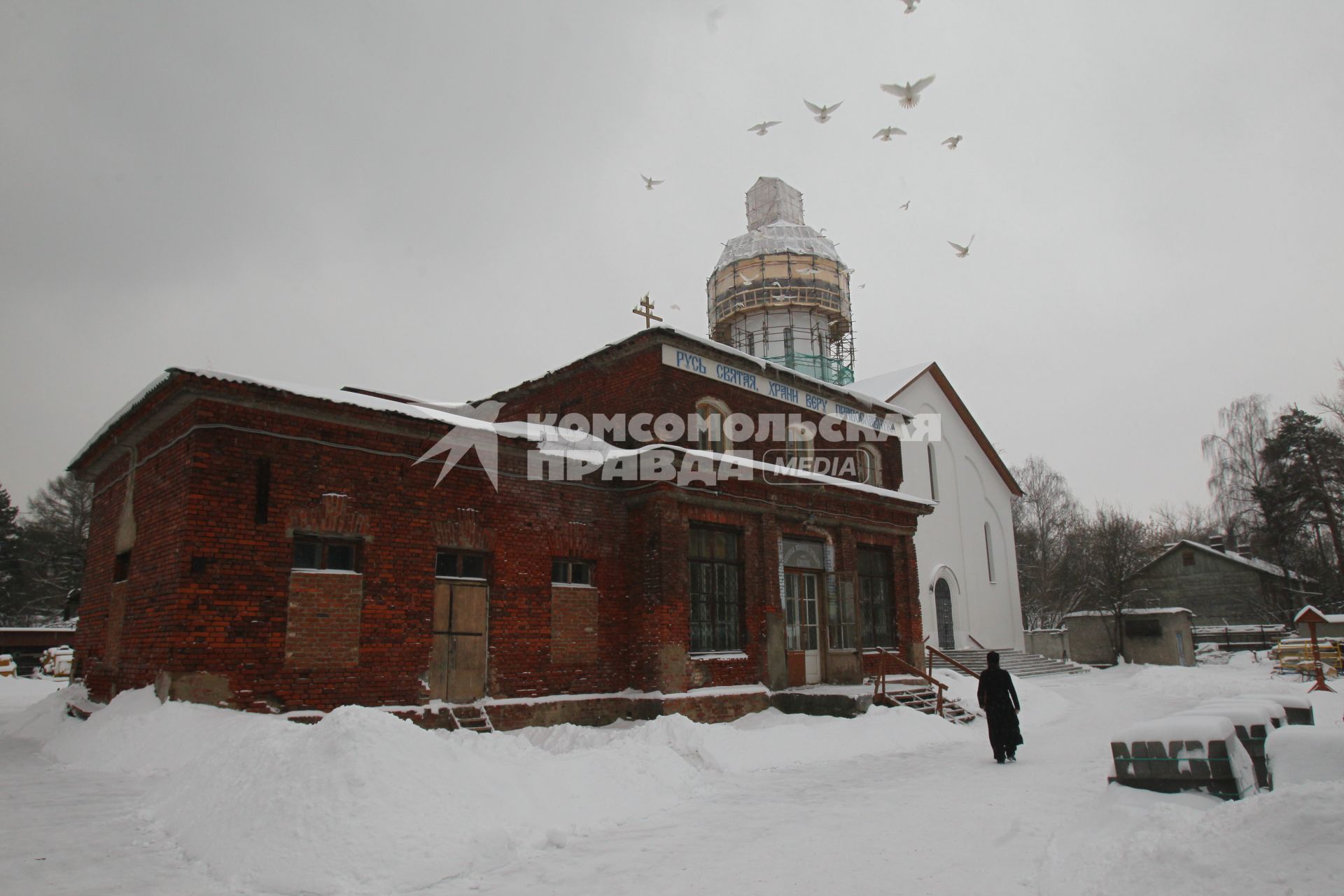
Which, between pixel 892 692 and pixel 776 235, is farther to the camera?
pixel 776 235

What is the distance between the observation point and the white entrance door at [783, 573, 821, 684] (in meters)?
15.8

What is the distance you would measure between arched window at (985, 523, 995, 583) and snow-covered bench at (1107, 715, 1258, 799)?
24851mm

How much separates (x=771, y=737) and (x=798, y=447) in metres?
7.91

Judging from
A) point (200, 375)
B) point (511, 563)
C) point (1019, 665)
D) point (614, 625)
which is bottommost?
point (1019, 665)

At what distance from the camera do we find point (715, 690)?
13.6m

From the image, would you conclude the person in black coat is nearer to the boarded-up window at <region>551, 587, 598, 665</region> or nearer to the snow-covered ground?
the snow-covered ground

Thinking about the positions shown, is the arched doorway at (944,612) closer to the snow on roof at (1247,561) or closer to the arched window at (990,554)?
the arched window at (990,554)

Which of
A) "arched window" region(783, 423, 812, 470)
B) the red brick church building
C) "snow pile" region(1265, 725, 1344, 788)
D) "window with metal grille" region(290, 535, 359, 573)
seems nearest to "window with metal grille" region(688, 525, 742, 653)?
the red brick church building

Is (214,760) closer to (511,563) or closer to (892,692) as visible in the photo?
(511,563)

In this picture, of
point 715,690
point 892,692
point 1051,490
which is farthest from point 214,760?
point 1051,490

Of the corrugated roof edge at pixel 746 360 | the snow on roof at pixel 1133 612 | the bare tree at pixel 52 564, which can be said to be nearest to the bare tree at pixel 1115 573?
the snow on roof at pixel 1133 612

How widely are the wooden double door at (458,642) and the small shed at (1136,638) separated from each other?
2722 cm

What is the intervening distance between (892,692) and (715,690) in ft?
11.9

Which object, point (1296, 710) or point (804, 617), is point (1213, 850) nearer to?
point (1296, 710)
